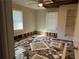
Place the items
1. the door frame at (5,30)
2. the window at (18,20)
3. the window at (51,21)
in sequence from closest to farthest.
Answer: the door frame at (5,30), the window at (18,20), the window at (51,21)

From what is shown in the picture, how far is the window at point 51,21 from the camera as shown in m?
6.67

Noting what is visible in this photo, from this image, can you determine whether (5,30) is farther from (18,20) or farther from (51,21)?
(51,21)

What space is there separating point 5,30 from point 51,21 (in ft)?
20.9

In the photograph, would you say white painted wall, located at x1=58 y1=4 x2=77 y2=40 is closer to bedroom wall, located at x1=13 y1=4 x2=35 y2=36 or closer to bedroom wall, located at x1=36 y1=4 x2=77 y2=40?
bedroom wall, located at x1=36 y1=4 x2=77 y2=40

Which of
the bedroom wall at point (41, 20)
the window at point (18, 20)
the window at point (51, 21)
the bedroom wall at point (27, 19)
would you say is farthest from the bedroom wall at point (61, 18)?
the window at point (18, 20)

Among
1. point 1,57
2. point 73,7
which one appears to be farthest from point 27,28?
point 1,57

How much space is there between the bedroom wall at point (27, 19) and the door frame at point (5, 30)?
465 cm

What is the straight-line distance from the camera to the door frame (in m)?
0.64

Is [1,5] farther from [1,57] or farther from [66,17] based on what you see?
[66,17]

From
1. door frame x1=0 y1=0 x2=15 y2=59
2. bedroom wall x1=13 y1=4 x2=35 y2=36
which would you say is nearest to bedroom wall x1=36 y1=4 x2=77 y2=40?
bedroom wall x1=13 y1=4 x2=35 y2=36

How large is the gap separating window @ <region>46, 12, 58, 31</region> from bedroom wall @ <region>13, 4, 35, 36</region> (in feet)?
4.55

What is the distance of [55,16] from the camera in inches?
261

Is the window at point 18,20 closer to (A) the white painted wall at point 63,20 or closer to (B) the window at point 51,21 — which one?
(B) the window at point 51,21

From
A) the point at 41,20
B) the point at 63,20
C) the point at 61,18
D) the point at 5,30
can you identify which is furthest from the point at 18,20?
the point at 5,30
